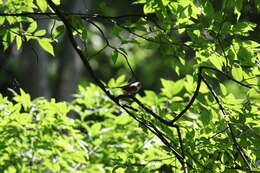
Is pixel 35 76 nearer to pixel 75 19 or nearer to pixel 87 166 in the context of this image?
pixel 87 166

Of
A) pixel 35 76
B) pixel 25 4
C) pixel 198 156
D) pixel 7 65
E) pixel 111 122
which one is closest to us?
pixel 198 156

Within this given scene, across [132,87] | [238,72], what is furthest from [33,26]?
[238,72]

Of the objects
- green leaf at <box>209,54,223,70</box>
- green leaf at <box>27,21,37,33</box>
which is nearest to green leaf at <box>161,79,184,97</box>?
green leaf at <box>209,54,223,70</box>

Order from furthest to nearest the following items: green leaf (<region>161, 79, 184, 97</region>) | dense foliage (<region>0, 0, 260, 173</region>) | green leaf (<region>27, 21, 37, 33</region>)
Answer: green leaf (<region>161, 79, 184, 97</region>) < green leaf (<region>27, 21, 37, 33</region>) < dense foliage (<region>0, 0, 260, 173</region>)

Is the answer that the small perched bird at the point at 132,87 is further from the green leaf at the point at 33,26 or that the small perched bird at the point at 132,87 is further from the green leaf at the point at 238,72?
the green leaf at the point at 33,26

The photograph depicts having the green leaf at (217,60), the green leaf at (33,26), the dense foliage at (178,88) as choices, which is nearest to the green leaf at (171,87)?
the dense foliage at (178,88)

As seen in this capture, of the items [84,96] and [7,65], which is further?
[7,65]

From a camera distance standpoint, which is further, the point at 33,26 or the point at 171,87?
the point at 171,87

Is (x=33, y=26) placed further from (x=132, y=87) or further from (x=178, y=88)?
(x=178, y=88)

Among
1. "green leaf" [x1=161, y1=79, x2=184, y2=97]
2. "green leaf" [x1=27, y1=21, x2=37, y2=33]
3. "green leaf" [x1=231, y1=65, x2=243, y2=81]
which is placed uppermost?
"green leaf" [x1=27, y1=21, x2=37, y2=33]

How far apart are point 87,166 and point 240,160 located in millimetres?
1445

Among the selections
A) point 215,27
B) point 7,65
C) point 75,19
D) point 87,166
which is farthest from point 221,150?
point 7,65

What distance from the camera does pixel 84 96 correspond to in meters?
3.21

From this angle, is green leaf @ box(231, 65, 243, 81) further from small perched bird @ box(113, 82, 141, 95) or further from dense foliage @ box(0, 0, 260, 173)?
small perched bird @ box(113, 82, 141, 95)
